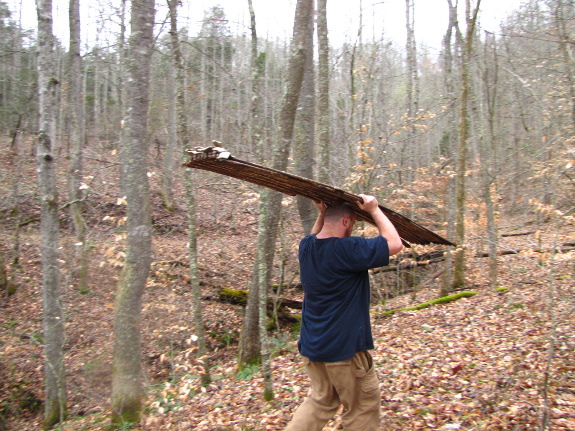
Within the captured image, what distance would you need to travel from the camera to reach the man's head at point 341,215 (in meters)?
3.56

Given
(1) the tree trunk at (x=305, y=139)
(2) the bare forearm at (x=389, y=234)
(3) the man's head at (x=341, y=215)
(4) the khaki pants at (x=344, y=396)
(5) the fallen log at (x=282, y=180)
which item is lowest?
(4) the khaki pants at (x=344, y=396)

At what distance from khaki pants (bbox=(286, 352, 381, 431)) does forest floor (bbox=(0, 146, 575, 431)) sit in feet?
4.75

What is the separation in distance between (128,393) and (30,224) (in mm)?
14273

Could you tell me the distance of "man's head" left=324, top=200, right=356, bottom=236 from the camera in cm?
356

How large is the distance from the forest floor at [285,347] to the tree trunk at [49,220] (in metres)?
0.87

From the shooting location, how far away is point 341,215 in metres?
3.58

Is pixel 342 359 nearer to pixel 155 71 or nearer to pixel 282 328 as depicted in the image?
pixel 282 328

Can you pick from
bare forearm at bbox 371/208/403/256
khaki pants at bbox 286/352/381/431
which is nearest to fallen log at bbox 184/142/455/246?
bare forearm at bbox 371/208/403/256

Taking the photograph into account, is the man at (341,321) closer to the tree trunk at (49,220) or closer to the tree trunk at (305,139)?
the tree trunk at (305,139)

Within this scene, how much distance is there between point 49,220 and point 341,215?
6405 mm

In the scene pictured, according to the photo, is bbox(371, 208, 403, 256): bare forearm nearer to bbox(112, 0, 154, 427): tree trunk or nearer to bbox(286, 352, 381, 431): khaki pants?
bbox(286, 352, 381, 431): khaki pants

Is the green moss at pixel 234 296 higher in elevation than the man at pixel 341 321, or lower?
lower

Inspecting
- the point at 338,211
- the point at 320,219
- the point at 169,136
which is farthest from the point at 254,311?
the point at 169,136

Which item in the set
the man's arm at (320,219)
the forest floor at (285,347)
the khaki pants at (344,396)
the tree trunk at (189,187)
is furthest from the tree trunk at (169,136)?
the khaki pants at (344,396)
